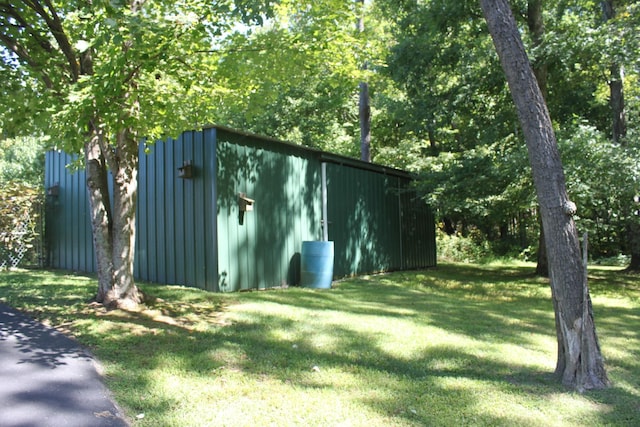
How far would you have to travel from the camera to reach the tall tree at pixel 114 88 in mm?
4742

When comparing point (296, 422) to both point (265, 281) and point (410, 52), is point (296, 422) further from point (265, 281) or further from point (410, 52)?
point (410, 52)

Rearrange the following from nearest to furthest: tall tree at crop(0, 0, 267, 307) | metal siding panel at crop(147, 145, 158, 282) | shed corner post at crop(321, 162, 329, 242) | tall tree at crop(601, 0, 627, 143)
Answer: tall tree at crop(0, 0, 267, 307) → metal siding panel at crop(147, 145, 158, 282) → shed corner post at crop(321, 162, 329, 242) → tall tree at crop(601, 0, 627, 143)

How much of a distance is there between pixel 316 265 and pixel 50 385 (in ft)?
18.7

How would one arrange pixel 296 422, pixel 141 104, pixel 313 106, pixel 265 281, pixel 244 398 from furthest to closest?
pixel 313 106 < pixel 265 281 < pixel 141 104 < pixel 244 398 < pixel 296 422

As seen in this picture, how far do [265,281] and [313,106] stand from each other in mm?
14043

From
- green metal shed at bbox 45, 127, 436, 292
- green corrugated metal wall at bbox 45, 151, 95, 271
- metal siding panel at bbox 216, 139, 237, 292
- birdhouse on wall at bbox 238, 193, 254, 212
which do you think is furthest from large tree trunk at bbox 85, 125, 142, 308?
green corrugated metal wall at bbox 45, 151, 95, 271

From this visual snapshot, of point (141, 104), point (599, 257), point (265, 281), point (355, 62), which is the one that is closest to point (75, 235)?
point (265, 281)

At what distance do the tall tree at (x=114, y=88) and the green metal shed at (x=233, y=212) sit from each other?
3.46 ft

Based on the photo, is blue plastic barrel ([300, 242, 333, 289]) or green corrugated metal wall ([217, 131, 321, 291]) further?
blue plastic barrel ([300, 242, 333, 289])

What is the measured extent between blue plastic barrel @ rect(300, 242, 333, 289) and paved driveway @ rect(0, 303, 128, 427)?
4784mm

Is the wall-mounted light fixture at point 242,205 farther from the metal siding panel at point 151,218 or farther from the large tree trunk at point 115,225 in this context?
the large tree trunk at point 115,225

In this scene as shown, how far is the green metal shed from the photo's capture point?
7.63 meters

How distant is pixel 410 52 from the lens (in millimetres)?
11703

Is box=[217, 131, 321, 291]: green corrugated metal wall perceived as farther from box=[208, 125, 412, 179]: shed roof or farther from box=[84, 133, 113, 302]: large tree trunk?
box=[84, 133, 113, 302]: large tree trunk
